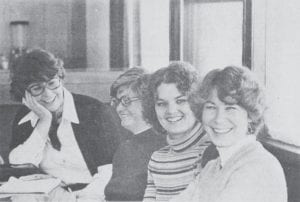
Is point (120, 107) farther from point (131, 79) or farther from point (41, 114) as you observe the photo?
point (41, 114)

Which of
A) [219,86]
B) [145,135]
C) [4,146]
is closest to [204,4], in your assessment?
[145,135]

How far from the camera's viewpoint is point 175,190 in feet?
4.26

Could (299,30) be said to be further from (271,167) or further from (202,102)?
(271,167)

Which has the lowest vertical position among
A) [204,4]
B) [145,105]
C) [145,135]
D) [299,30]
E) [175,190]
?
[175,190]

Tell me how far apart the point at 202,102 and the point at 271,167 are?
0.27 metres

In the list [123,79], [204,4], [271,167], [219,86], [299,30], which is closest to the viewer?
[271,167]

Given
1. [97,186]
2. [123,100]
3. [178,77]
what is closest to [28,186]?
[97,186]

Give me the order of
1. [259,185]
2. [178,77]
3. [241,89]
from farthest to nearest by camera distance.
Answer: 1. [178,77]
2. [241,89]
3. [259,185]

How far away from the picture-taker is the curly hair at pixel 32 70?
1.67 meters

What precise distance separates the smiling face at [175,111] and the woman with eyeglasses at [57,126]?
0.41 meters

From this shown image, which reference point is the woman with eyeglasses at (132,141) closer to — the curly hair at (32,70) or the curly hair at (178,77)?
the curly hair at (178,77)

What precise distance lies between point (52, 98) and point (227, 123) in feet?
2.86

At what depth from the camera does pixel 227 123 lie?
1.10 metres

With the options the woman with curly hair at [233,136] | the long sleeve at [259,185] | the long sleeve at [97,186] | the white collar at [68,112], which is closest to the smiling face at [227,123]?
the woman with curly hair at [233,136]
